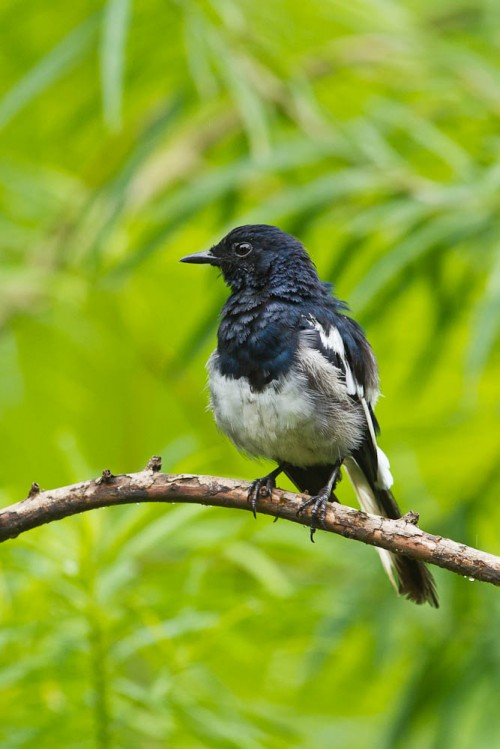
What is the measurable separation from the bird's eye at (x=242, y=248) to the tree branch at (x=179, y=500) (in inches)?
61.8

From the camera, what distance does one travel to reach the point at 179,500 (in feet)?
8.88

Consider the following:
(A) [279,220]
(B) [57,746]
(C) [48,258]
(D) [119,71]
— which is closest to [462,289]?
(A) [279,220]

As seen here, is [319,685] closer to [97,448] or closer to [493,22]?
[97,448]

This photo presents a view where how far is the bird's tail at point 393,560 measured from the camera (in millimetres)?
3262

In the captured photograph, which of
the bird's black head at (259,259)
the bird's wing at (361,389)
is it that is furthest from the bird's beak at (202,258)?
the bird's wing at (361,389)

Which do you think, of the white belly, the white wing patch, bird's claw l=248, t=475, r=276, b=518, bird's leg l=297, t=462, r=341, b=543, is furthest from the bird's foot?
the white wing patch

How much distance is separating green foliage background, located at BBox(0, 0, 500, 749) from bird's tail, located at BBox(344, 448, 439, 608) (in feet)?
1.72

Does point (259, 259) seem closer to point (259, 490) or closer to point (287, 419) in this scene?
point (287, 419)

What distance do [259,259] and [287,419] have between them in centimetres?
86

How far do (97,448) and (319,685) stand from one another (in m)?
1.94

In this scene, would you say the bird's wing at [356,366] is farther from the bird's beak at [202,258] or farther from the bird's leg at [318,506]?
the bird's beak at [202,258]

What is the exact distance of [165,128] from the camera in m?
4.95

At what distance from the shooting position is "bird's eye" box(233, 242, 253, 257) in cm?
418

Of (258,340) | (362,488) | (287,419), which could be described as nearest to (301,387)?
(287,419)
